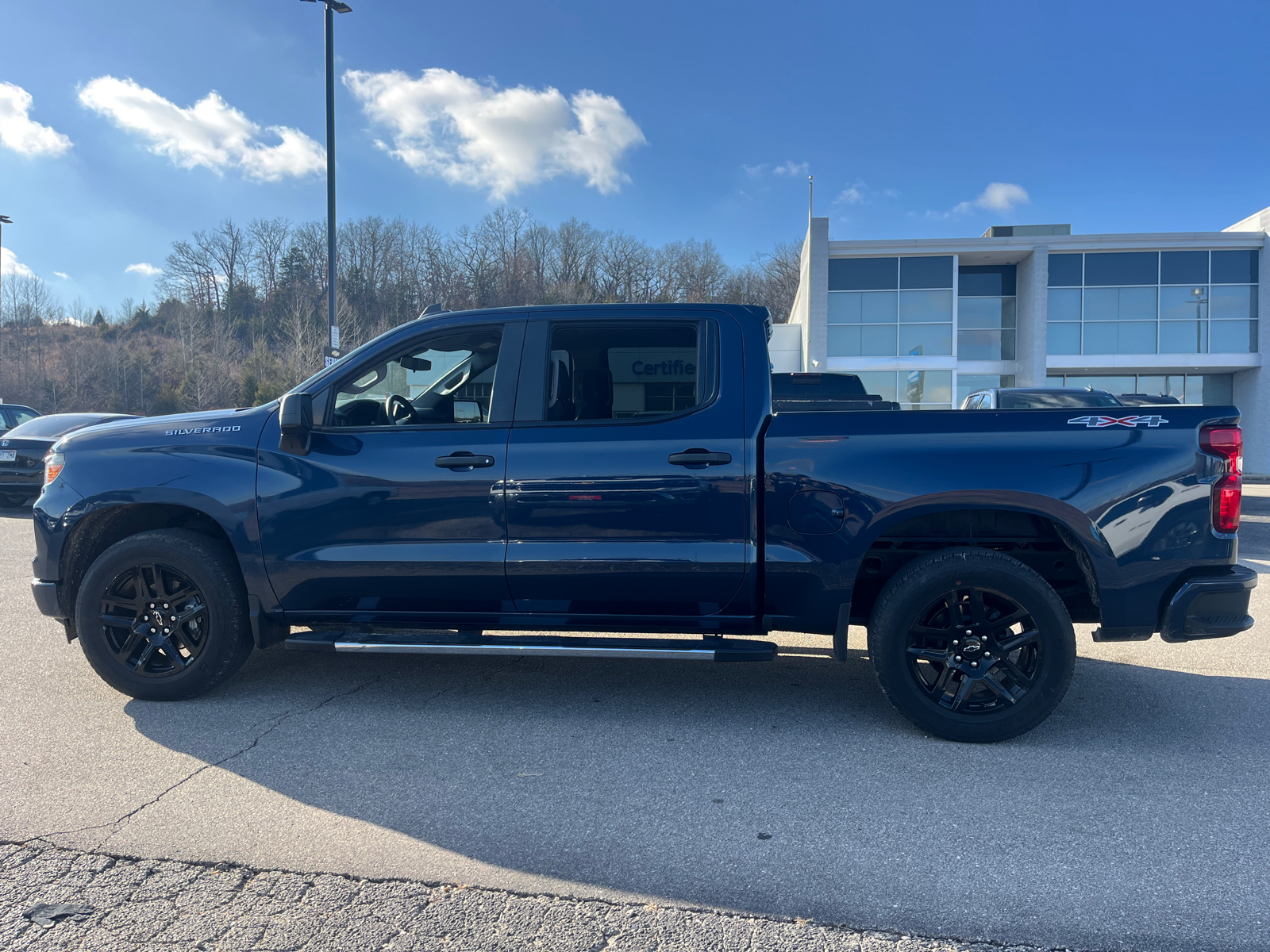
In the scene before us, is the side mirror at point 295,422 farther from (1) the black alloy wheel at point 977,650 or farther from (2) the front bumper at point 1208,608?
(2) the front bumper at point 1208,608

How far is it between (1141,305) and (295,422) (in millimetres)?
29931

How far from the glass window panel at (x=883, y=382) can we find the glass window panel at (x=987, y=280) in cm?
436

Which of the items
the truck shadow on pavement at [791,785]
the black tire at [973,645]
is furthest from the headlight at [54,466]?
the black tire at [973,645]

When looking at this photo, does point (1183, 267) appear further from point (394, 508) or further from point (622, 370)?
point (394, 508)

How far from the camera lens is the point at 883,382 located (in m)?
27.4

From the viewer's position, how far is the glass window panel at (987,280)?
28641 mm

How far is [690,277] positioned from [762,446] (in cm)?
6236

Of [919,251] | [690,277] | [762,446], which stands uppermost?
[690,277]

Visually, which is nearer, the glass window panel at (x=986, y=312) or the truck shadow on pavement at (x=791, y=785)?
the truck shadow on pavement at (x=791, y=785)

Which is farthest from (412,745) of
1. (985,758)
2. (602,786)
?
(985,758)

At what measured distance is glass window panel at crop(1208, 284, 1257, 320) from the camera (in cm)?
2708

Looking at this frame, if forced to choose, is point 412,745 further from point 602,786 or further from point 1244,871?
point 1244,871

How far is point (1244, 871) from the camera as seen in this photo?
2.71 meters

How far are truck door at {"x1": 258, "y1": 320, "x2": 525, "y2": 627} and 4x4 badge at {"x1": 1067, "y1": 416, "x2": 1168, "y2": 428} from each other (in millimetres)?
2669
